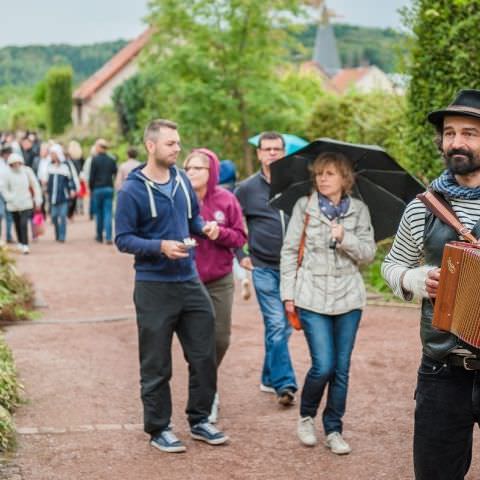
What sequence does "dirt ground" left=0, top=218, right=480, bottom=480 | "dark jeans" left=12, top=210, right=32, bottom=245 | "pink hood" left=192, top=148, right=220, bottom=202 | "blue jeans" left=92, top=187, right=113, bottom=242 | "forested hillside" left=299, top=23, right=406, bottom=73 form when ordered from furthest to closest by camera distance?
1. "forested hillside" left=299, top=23, right=406, bottom=73
2. "blue jeans" left=92, top=187, right=113, bottom=242
3. "dark jeans" left=12, top=210, right=32, bottom=245
4. "pink hood" left=192, top=148, right=220, bottom=202
5. "dirt ground" left=0, top=218, right=480, bottom=480

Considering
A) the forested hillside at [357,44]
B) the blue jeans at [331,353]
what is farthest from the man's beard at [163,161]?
the forested hillside at [357,44]

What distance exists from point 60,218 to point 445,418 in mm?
16304

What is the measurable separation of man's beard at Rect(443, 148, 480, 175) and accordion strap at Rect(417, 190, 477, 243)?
0.45 feet

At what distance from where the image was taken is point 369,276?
1316cm

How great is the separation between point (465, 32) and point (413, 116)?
133 centimetres

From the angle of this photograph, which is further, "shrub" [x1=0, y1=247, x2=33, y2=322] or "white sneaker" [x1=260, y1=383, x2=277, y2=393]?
"shrub" [x1=0, y1=247, x2=33, y2=322]

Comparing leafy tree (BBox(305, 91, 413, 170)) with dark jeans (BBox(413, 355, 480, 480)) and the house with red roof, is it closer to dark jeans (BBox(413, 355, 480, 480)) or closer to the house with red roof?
dark jeans (BBox(413, 355, 480, 480))

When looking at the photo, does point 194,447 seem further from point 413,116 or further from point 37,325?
point 413,116

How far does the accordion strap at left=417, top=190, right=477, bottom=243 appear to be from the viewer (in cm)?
398

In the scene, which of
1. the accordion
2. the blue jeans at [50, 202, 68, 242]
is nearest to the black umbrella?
the accordion

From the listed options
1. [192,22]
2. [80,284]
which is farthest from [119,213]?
[192,22]

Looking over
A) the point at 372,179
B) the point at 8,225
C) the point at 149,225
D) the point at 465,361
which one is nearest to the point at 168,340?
the point at 149,225

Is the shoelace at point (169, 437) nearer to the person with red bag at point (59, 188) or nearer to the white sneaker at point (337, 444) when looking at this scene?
the white sneaker at point (337, 444)

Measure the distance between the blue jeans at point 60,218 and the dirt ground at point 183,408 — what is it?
790 centimetres
